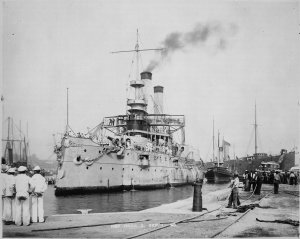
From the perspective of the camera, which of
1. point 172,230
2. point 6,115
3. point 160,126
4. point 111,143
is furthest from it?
point 160,126

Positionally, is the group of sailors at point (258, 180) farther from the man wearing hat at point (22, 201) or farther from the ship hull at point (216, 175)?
the ship hull at point (216, 175)

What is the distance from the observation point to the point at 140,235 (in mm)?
8188

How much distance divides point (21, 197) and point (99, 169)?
58.7 ft

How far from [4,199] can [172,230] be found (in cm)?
479

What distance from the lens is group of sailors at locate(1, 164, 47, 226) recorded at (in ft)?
30.8

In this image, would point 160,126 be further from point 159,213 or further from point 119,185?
point 159,213

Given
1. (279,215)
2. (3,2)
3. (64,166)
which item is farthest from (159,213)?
(64,166)

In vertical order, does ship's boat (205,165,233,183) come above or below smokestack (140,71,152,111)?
below

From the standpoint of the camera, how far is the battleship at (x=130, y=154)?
2653 centimetres

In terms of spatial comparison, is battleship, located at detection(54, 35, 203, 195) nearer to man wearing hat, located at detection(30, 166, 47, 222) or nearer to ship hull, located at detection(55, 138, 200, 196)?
ship hull, located at detection(55, 138, 200, 196)

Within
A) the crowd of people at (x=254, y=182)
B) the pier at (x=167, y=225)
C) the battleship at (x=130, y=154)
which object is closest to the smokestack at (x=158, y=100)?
the battleship at (x=130, y=154)

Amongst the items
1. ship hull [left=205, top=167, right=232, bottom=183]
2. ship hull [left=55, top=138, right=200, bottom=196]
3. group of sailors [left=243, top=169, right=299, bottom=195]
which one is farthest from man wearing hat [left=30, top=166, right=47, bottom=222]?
ship hull [left=205, top=167, right=232, bottom=183]

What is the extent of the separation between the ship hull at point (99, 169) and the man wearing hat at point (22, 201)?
17.0m

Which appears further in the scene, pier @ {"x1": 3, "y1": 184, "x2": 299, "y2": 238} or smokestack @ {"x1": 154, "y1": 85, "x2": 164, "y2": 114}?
smokestack @ {"x1": 154, "y1": 85, "x2": 164, "y2": 114}
